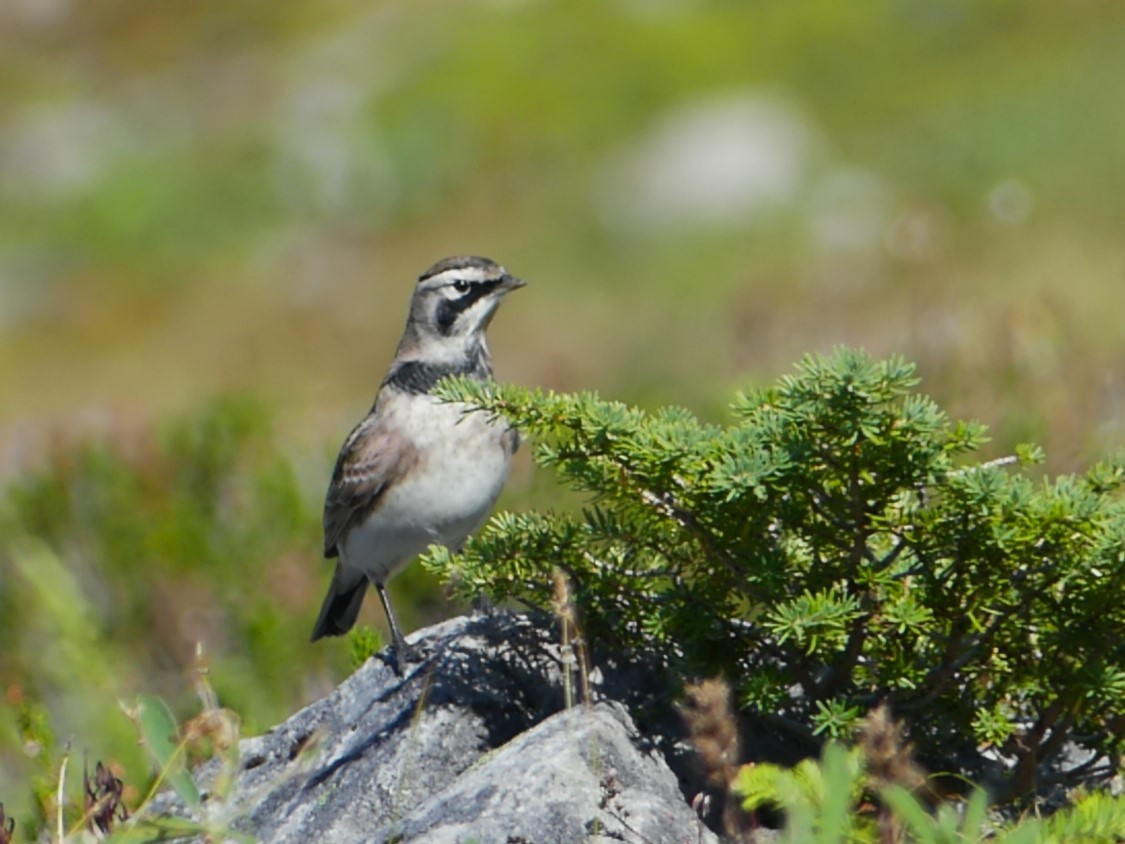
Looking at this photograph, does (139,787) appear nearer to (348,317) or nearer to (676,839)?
(676,839)

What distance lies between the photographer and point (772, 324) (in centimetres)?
1206

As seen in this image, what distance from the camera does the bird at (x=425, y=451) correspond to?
265 inches

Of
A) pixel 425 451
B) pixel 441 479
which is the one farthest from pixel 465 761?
pixel 425 451

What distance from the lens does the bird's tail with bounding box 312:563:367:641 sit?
767cm

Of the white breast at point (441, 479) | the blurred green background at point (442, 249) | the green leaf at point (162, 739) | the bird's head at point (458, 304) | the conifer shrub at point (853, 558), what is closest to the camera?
the green leaf at point (162, 739)

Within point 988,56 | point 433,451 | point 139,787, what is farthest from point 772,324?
point 988,56

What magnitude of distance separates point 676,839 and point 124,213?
1281 inches

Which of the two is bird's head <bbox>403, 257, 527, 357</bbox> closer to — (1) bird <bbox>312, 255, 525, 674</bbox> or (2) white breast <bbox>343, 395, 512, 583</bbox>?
(1) bird <bbox>312, 255, 525, 674</bbox>

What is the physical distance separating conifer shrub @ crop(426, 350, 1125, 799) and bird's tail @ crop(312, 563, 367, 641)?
2.94 meters

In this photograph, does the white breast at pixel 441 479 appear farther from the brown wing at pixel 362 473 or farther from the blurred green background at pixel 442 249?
the blurred green background at pixel 442 249

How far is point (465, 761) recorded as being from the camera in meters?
4.87

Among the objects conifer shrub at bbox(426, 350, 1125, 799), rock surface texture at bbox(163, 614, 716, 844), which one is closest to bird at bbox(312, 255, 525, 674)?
rock surface texture at bbox(163, 614, 716, 844)

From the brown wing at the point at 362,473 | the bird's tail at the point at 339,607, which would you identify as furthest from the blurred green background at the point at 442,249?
the brown wing at the point at 362,473

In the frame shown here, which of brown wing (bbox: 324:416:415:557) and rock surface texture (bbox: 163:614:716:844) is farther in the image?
brown wing (bbox: 324:416:415:557)
